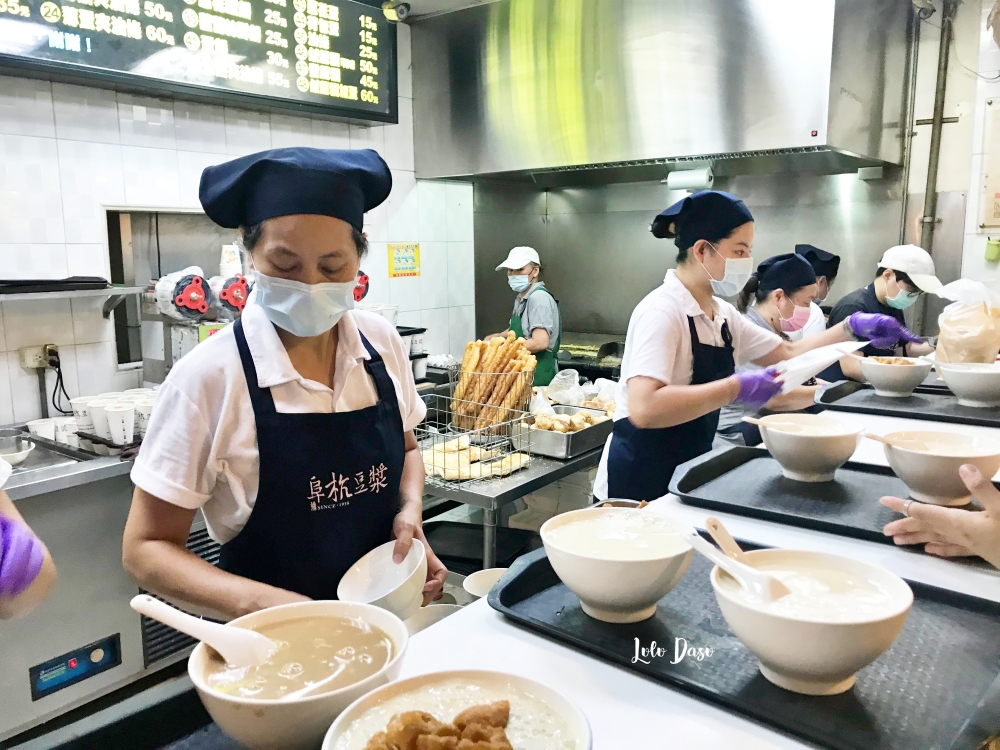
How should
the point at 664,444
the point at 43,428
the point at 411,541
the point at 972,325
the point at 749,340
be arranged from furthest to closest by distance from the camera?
the point at 43,428, the point at 749,340, the point at 972,325, the point at 664,444, the point at 411,541

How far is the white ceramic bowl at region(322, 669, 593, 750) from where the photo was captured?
655 millimetres

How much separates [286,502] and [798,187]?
437 cm

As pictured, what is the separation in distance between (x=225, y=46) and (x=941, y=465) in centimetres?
362

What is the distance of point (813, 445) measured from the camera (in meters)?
1.49

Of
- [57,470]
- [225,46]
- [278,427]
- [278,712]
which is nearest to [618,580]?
[278,712]

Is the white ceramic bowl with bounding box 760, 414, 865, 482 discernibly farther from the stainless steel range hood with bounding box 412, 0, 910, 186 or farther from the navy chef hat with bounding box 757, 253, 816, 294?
the stainless steel range hood with bounding box 412, 0, 910, 186

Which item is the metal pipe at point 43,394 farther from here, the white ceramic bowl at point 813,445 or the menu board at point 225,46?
the white ceramic bowl at point 813,445

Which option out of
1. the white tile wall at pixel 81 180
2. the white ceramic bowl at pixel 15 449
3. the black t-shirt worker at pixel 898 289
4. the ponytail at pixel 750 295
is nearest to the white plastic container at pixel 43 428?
the white ceramic bowl at pixel 15 449

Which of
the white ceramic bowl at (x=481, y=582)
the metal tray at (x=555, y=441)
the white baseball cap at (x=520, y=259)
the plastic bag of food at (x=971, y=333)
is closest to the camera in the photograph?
the white ceramic bowl at (x=481, y=582)

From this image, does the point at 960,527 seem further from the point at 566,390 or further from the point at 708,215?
the point at 566,390

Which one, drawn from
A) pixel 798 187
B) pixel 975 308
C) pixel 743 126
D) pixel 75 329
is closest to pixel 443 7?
pixel 743 126

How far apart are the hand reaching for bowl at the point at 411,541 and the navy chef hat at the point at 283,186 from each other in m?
0.61

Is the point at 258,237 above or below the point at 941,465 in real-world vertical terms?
above

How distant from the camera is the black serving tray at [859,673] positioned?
0.76 m
